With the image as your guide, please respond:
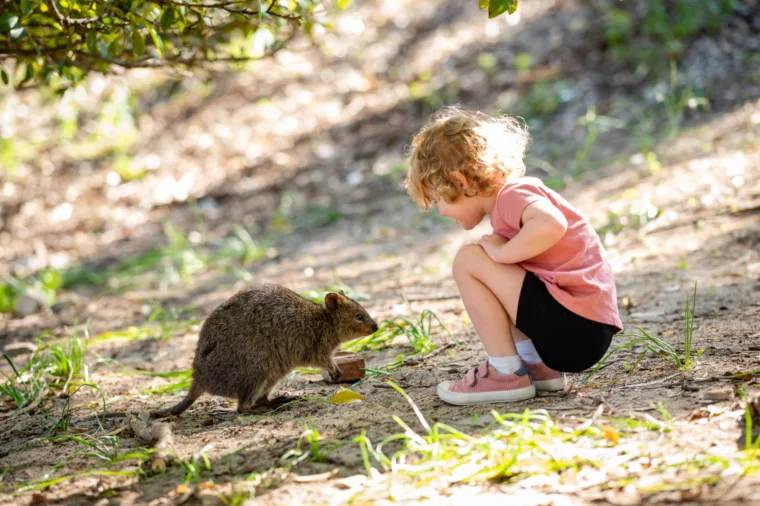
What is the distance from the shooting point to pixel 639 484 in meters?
2.50

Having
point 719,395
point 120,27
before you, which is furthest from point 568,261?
point 120,27

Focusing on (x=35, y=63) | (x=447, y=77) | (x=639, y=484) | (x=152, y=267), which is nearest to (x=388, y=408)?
(x=639, y=484)

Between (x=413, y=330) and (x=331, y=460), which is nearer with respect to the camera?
(x=331, y=460)

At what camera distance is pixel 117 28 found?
3.88 meters

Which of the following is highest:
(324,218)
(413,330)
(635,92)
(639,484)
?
(635,92)

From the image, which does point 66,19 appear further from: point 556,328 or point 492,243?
point 556,328

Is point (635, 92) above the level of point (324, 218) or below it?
above

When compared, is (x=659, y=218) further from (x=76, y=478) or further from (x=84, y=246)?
(x=84, y=246)

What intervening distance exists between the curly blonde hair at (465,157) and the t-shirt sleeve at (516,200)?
13cm

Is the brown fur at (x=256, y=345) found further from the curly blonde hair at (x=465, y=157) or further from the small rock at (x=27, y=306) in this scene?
the small rock at (x=27, y=306)

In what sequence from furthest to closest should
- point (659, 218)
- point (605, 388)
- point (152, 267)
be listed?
point (152, 267)
point (659, 218)
point (605, 388)

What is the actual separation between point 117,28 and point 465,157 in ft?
6.07

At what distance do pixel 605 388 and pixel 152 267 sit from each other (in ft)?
18.5

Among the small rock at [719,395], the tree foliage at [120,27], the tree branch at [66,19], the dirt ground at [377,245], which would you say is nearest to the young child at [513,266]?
the dirt ground at [377,245]
